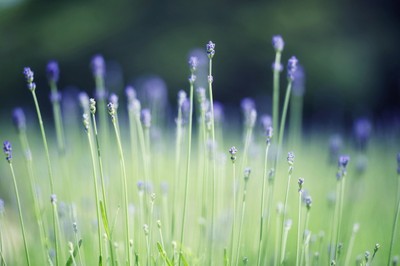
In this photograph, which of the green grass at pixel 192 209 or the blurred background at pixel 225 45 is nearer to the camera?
the green grass at pixel 192 209

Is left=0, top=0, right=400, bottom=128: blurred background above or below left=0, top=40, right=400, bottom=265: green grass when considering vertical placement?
above

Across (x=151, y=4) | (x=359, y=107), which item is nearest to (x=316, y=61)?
(x=359, y=107)

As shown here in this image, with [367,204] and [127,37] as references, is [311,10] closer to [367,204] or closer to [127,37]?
[127,37]

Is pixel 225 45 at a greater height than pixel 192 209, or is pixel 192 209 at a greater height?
pixel 225 45

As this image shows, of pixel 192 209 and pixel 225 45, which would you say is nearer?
pixel 192 209

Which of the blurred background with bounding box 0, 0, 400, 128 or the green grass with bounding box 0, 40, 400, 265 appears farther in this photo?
the blurred background with bounding box 0, 0, 400, 128

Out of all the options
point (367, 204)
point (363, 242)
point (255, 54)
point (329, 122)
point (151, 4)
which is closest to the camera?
point (363, 242)

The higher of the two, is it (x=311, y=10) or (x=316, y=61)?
(x=311, y=10)

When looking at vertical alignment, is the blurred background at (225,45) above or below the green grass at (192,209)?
above
